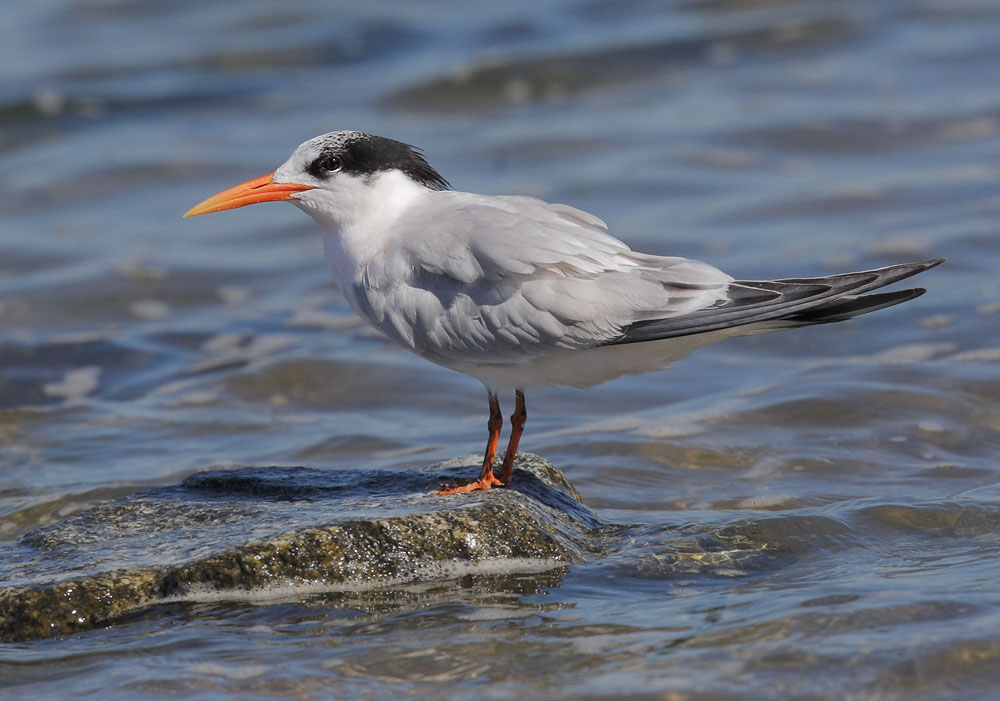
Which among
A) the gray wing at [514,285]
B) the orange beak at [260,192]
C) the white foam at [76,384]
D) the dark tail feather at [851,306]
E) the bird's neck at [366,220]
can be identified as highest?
the orange beak at [260,192]

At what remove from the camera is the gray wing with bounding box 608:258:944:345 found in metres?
4.41

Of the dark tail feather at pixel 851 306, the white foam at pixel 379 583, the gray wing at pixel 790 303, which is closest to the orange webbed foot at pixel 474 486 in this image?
the white foam at pixel 379 583

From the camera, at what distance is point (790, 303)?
4484mm

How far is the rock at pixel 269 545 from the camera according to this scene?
432 centimetres

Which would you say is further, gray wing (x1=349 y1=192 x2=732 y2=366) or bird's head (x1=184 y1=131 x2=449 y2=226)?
bird's head (x1=184 y1=131 x2=449 y2=226)

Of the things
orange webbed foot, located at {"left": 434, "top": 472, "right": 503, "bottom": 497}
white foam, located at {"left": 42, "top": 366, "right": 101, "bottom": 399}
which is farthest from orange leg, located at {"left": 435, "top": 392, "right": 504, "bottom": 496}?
white foam, located at {"left": 42, "top": 366, "right": 101, "bottom": 399}

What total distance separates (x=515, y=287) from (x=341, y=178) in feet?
3.37

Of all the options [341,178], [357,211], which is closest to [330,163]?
[341,178]

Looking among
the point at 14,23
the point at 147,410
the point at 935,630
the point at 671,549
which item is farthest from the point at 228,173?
the point at 935,630

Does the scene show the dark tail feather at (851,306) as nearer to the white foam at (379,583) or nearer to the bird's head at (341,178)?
the white foam at (379,583)

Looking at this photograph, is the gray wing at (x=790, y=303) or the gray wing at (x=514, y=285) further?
the gray wing at (x=514, y=285)

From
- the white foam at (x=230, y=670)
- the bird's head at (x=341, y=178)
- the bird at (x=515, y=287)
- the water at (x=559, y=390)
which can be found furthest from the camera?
the bird's head at (x=341, y=178)

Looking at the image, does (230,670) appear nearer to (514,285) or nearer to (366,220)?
(514,285)

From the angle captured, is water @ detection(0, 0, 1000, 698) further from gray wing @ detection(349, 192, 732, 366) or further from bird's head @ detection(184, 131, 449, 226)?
bird's head @ detection(184, 131, 449, 226)
